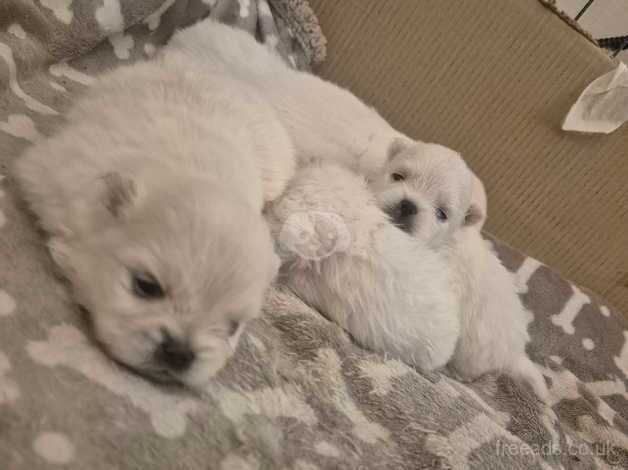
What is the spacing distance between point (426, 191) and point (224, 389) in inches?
42.7

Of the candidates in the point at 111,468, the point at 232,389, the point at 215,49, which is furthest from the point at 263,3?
the point at 111,468

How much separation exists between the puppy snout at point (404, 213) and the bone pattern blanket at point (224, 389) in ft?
1.60

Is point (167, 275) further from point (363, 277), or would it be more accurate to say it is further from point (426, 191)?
point (426, 191)

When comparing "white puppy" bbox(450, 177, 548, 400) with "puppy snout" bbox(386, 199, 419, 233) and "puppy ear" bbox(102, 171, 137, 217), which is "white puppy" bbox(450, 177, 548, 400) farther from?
"puppy ear" bbox(102, 171, 137, 217)

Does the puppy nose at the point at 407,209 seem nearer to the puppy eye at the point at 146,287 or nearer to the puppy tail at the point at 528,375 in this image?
the puppy tail at the point at 528,375

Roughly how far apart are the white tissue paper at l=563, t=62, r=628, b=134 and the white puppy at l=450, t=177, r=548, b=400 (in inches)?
32.0

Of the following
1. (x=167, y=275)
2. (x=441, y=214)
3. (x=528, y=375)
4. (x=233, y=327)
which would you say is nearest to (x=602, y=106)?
(x=441, y=214)

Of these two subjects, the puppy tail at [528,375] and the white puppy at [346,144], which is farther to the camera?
the white puppy at [346,144]

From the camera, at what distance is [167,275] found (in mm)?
940

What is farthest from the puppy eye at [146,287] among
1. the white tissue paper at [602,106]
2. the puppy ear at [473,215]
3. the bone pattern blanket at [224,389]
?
the white tissue paper at [602,106]

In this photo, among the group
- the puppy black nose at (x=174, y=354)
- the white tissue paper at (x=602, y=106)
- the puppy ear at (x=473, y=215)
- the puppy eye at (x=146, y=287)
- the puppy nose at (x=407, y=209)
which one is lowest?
the puppy black nose at (x=174, y=354)

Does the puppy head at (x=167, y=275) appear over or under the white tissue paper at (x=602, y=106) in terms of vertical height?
under

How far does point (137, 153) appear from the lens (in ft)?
3.74

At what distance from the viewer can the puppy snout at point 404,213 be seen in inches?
70.9
